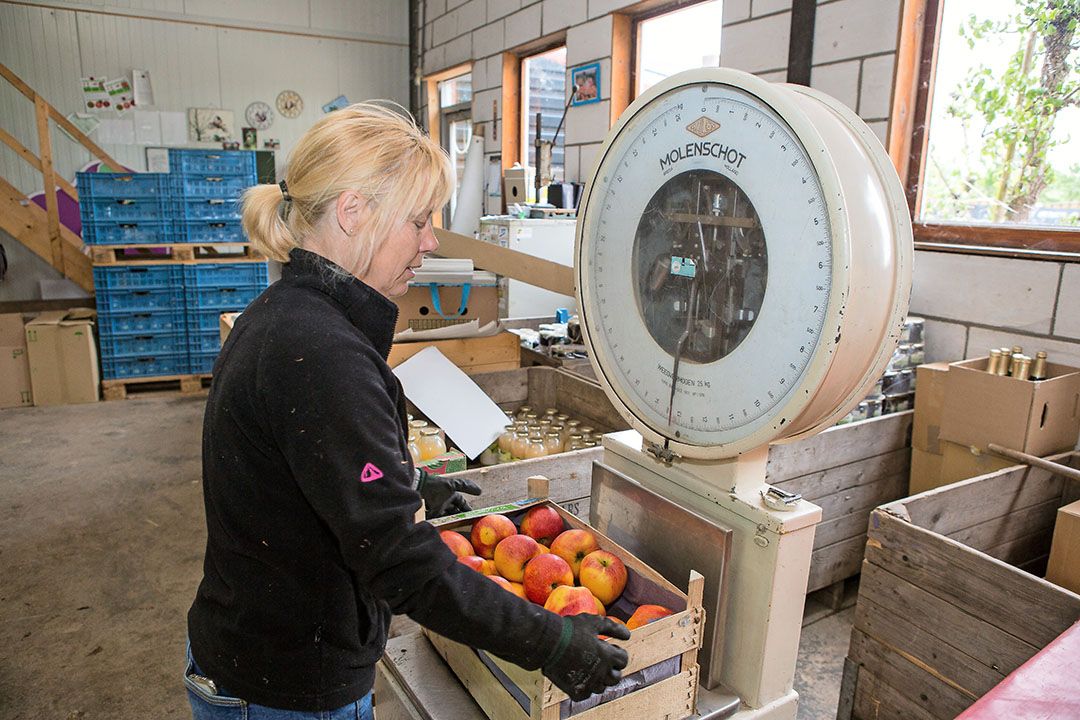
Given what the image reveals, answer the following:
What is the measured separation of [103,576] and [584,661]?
2651mm

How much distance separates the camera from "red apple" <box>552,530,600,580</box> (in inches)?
38.2

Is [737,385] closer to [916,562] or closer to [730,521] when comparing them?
[730,521]

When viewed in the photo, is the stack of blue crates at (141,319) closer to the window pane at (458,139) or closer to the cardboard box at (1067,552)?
the window pane at (458,139)

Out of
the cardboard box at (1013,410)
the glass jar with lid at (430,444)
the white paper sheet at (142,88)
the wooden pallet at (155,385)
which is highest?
the white paper sheet at (142,88)

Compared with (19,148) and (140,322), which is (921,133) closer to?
(140,322)

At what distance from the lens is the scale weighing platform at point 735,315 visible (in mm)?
692

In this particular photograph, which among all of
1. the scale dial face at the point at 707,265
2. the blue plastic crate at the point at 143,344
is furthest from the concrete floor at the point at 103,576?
the scale dial face at the point at 707,265

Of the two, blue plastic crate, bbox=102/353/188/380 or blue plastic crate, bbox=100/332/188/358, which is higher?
blue plastic crate, bbox=100/332/188/358

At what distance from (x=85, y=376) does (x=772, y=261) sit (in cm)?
534

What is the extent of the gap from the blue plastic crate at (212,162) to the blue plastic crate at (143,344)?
1165 mm

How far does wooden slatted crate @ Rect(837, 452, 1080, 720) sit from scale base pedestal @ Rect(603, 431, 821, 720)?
2.20 ft

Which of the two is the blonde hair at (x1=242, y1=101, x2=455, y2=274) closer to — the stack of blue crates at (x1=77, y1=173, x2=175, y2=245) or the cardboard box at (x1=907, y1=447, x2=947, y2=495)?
the cardboard box at (x1=907, y1=447, x2=947, y2=495)

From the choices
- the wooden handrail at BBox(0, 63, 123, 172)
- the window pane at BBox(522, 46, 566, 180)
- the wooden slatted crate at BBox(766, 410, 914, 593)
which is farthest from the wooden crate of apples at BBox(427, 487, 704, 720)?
the wooden handrail at BBox(0, 63, 123, 172)

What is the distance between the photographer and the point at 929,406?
7.14 feet
